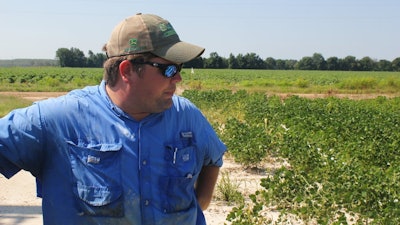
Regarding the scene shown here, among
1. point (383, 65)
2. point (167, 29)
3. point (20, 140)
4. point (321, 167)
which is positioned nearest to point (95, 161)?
point (20, 140)

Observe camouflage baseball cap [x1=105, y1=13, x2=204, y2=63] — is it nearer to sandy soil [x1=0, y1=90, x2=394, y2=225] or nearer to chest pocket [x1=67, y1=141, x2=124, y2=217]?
chest pocket [x1=67, y1=141, x2=124, y2=217]

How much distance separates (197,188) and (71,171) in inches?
27.0

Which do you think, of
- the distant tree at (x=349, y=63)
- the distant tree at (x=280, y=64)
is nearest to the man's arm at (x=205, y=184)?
the distant tree at (x=349, y=63)

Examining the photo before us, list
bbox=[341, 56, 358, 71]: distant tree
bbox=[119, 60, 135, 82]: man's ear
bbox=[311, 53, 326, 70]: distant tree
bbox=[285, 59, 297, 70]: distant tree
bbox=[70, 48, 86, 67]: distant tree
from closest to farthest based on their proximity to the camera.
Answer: bbox=[119, 60, 135, 82]: man's ear < bbox=[70, 48, 86, 67]: distant tree < bbox=[341, 56, 358, 71]: distant tree < bbox=[311, 53, 326, 70]: distant tree < bbox=[285, 59, 297, 70]: distant tree

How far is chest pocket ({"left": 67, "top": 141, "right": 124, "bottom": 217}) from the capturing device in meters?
1.85

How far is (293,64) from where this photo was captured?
10931 cm

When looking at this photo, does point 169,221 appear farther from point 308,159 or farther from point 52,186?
point 308,159

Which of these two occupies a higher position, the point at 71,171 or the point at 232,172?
the point at 71,171

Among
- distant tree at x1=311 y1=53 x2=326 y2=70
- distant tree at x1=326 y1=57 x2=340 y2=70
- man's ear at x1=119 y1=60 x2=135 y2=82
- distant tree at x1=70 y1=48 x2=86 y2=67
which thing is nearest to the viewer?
man's ear at x1=119 y1=60 x2=135 y2=82

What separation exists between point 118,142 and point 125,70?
11.2 inches

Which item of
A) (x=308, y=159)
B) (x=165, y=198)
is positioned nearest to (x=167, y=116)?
(x=165, y=198)

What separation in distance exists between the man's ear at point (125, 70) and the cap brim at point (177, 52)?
11 centimetres

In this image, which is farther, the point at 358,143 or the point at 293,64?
the point at 293,64

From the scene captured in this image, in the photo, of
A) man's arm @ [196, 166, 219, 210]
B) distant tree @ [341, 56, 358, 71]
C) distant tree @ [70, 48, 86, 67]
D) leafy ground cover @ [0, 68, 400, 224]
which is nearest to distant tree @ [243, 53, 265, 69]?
distant tree @ [341, 56, 358, 71]
